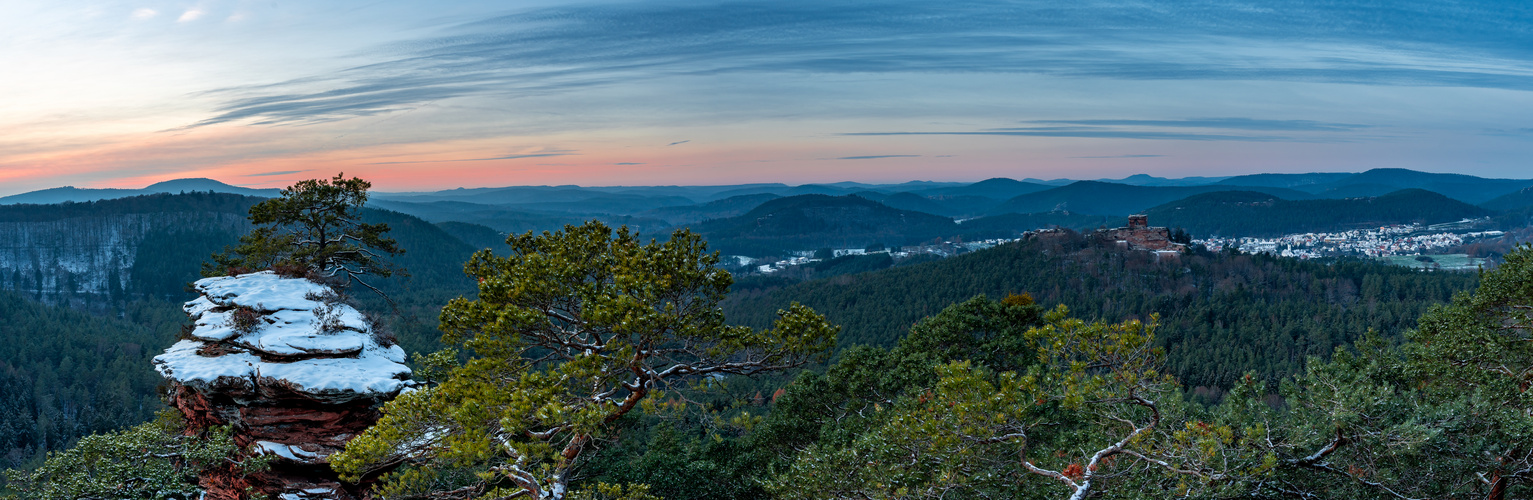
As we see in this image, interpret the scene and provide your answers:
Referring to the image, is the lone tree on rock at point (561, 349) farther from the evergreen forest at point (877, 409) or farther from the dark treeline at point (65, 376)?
the dark treeline at point (65, 376)

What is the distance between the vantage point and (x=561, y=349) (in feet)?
47.1

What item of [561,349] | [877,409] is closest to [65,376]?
[561,349]

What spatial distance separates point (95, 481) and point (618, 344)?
14.1 meters

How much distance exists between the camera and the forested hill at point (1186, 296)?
10181 centimetres

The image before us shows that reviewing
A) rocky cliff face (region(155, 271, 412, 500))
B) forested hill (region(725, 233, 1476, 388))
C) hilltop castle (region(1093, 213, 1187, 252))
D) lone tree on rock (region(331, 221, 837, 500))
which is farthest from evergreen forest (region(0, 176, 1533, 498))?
hilltop castle (region(1093, 213, 1187, 252))

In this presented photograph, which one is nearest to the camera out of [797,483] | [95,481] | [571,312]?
[571,312]

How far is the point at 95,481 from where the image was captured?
17000 millimetres

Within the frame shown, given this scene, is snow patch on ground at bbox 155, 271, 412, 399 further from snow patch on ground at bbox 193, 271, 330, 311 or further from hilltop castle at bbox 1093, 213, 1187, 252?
hilltop castle at bbox 1093, 213, 1187, 252

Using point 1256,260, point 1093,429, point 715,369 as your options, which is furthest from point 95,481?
point 1256,260

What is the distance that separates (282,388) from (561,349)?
10.4 metres

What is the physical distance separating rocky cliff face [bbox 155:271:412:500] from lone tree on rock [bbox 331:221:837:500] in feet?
21.7

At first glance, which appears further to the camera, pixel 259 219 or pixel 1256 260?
pixel 1256 260

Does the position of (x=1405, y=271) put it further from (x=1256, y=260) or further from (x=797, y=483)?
(x=797, y=483)

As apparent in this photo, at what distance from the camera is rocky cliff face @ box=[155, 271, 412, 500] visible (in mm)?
19406
